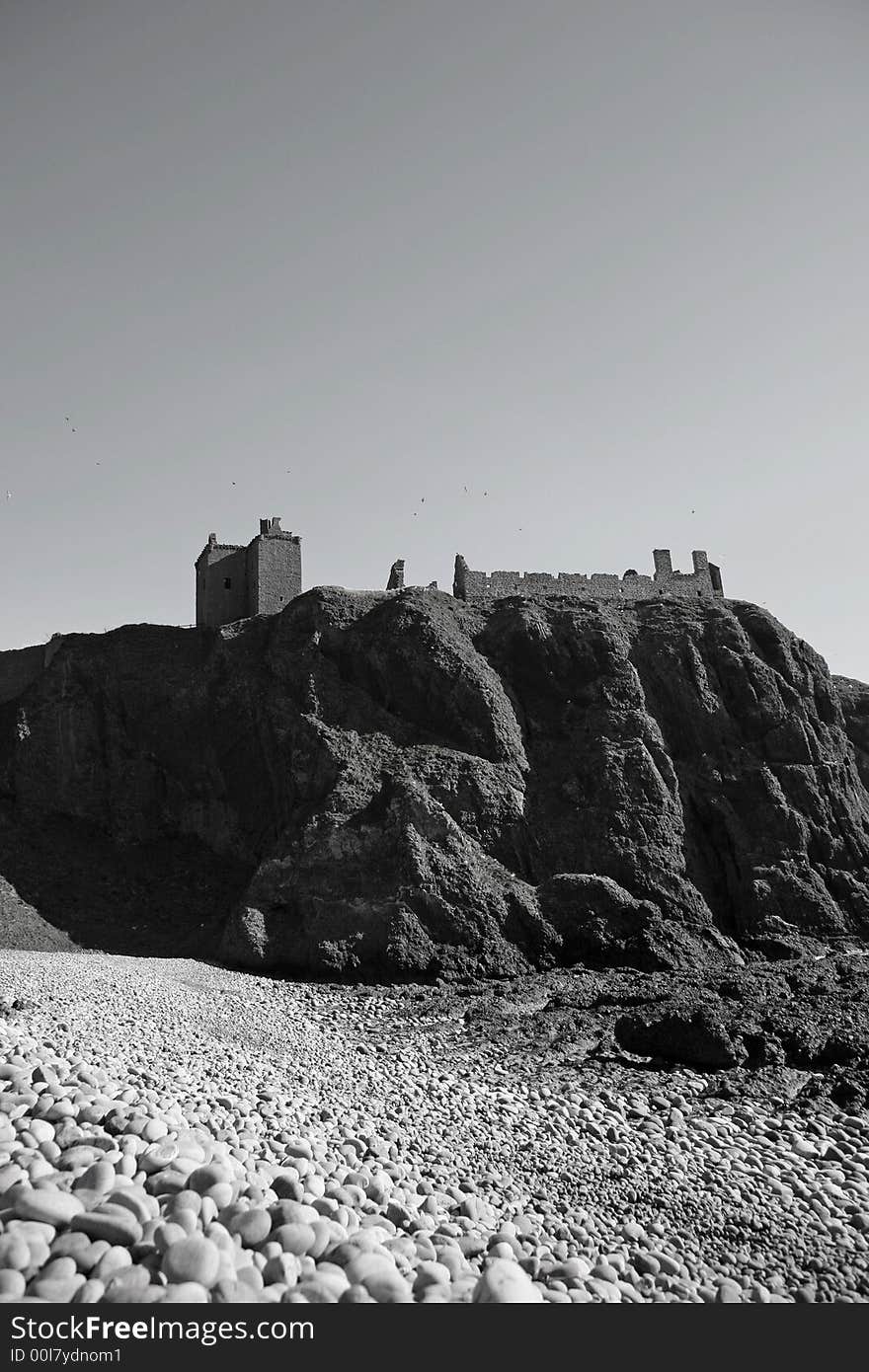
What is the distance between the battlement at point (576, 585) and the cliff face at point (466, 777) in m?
1.32

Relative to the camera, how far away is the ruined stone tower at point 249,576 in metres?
43.0

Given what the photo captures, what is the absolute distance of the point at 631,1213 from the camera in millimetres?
12586

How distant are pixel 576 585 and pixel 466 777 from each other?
568 inches

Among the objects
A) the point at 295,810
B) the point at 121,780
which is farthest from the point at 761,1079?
the point at 121,780

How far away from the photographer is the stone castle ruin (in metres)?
43.1

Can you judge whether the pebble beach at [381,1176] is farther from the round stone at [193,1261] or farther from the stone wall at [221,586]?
the stone wall at [221,586]

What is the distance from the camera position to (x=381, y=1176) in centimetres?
1215

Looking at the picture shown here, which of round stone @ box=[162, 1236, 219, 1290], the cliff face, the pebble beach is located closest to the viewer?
round stone @ box=[162, 1236, 219, 1290]

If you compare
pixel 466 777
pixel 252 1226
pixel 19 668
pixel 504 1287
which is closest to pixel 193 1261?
Result: pixel 252 1226

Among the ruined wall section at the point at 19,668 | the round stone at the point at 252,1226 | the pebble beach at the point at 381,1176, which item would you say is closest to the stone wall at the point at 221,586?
the ruined wall section at the point at 19,668

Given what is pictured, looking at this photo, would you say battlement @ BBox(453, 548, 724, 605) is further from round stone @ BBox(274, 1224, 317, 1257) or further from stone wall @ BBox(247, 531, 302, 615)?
round stone @ BBox(274, 1224, 317, 1257)

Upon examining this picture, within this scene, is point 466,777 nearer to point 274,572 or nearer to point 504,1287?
point 274,572

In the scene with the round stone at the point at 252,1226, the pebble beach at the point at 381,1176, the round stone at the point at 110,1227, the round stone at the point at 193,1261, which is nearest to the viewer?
the round stone at the point at 193,1261

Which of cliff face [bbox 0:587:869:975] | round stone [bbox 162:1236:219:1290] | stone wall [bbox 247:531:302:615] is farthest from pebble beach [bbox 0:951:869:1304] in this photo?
stone wall [bbox 247:531:302:615]
